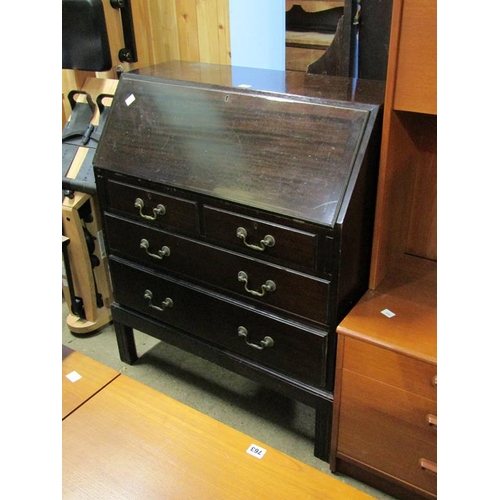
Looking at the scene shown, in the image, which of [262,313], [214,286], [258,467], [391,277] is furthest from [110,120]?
[258,467]

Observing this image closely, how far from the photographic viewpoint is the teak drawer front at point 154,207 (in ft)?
4.97

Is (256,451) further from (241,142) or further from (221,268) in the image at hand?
(241,142)

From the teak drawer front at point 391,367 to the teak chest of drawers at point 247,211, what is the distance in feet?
0.25

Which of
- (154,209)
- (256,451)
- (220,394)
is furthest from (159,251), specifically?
(256,451)

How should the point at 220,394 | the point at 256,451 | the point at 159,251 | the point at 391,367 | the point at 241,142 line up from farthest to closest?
the point at 220,394, the point at 159,251, the point at 241,142, the point at 391,367, the point at 256,451

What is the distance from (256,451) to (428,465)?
47 centimetres

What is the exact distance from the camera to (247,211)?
4.50ft

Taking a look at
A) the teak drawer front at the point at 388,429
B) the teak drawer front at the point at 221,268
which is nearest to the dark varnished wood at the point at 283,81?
the teak drawer front at the point at 221,268

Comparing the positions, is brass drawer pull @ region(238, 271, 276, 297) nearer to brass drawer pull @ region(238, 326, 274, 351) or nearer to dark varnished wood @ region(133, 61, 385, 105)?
brass drawer pull @ region(238, 326, 274, 351)

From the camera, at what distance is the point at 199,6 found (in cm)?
211

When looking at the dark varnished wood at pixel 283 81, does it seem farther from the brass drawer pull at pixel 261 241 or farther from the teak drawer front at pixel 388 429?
the teak drawer front at pixel 388 429

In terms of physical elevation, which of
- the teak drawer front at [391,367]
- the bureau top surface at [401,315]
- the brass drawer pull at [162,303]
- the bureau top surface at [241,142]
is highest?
the bureau top surface at [241,142]
